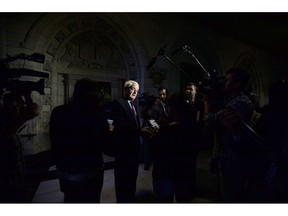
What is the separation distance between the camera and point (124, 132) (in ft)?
7.20

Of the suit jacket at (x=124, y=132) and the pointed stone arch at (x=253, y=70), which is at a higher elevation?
the pointed stone arch at (x=253, y=70)

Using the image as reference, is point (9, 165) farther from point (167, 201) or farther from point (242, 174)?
point (242, 174)

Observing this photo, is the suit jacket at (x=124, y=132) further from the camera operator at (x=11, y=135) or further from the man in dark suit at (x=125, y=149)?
the camera operator at (x=11, y=135)

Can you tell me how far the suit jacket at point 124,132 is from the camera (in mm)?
2150

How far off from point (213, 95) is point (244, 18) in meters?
5.11

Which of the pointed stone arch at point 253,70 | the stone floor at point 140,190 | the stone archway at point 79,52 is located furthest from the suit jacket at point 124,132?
the pointed stone arch at point 253,70

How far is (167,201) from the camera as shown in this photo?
5.75ft

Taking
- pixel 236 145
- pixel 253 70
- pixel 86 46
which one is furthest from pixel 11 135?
pixel 253 70

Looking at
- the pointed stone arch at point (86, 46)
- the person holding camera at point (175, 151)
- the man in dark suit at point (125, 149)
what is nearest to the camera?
the person holding camera at point (175, 151)

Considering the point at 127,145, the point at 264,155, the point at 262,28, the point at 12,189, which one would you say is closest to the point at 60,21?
the point at 127,145

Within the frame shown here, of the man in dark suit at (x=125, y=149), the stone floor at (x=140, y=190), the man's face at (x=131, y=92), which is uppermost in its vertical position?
the man's face at (x=131, y=92)

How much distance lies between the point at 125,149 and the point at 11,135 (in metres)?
1.06

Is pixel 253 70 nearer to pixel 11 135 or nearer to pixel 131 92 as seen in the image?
pixel 131 92

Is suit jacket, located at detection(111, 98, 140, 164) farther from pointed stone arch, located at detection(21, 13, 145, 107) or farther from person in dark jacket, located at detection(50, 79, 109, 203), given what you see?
pointed stone arch, located at detection(21, 13, 145, 107)
